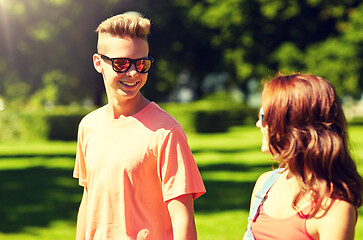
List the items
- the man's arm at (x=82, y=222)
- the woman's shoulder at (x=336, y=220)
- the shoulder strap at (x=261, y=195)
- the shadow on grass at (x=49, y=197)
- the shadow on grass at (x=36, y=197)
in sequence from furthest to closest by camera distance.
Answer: the shadow on grass at (x=49, y=197) < the shadow on grass at (x=36, y=197) < the man's arm at (x=82, y=222) < the shoulder strap at (x=261, y=195) < the woman's shoulder at (x=336, y=220)

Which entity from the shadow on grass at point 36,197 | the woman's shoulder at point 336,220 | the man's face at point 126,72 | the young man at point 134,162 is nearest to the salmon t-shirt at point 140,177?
the young man at point 134,162

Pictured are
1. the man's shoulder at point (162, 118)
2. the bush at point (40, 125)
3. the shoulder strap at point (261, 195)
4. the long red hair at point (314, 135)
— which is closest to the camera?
the long red hair at point (314, 135)

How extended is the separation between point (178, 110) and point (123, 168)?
1165 inches

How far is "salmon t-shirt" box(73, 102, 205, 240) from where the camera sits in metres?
2.69

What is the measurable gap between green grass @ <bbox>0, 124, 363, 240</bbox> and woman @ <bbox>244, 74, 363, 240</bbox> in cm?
72

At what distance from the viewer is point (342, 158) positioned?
238 cm

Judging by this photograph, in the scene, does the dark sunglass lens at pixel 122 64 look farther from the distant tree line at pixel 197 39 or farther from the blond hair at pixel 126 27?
the distant tree line at pixel 197 39

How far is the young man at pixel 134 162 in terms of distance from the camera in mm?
2689

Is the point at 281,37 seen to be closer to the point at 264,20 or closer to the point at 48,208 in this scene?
the point at 264,20

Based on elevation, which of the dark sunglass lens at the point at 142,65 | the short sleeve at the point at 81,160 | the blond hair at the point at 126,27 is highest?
the blond hair at the point at 126,27

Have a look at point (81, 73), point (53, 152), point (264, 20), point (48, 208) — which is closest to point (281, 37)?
point (264, 20)

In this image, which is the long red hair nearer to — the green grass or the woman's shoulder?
the woman's shoulder

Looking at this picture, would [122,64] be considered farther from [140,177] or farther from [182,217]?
[182,217]

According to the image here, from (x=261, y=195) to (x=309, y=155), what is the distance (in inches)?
14.8
